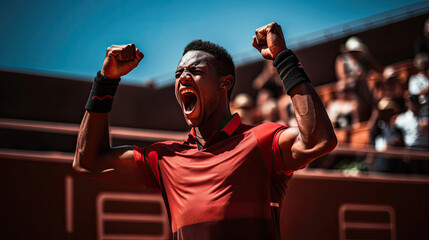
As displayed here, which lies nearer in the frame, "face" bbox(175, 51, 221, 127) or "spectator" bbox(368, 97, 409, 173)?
"face" bbox(175, 51, 221, 127)

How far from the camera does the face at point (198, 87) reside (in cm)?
258

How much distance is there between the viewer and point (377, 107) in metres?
6.13

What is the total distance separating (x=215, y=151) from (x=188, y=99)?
9.7 inches

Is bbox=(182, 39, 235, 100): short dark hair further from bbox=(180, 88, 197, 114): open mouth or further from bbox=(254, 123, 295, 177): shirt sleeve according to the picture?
bbox=(254, 123, 295, 177): shirt sleeve

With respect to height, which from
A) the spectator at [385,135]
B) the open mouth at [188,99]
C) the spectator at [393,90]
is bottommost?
the spectator at [385,135]

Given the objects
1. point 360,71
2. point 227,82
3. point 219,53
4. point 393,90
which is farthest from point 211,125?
point 360,71

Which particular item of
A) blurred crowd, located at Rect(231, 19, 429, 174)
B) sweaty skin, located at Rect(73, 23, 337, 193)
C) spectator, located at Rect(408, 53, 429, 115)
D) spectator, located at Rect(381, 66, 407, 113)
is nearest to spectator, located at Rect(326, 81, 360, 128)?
blurred crowd, located at Rect(231, 19, 429, 174)

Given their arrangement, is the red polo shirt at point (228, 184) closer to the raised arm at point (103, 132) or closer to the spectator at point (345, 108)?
the raised arm at point (103, 132)

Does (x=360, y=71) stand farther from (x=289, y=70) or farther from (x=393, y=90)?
(x=289, y=70)

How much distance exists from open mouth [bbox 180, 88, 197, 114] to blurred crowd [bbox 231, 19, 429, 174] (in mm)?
3662

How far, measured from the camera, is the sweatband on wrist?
2408mm

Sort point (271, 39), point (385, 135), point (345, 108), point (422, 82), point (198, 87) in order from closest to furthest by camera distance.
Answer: point (271, 39), point (198, 87), point (422, 82), point (385, 135), point (345, 108)

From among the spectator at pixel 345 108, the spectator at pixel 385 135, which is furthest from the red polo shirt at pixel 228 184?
the spectator at pixel 345 108

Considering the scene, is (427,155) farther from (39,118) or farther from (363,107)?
(39,118)
